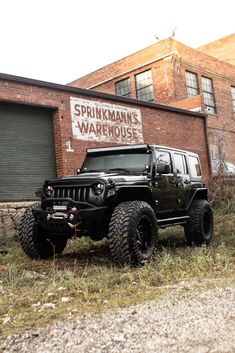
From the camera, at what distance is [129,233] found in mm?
5988

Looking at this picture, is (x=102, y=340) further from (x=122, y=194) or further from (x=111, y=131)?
(x=111, y=131)

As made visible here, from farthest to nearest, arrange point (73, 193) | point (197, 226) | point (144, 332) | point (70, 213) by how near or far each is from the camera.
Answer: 1. point (197, 226)
2. point (73, 193)
3. point (70, 213)
4. point (144, 332)

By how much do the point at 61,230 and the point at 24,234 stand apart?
787mm

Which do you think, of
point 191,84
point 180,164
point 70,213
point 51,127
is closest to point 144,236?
point 70,213

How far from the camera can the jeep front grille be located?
6426mm

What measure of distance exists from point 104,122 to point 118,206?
24.6 ft

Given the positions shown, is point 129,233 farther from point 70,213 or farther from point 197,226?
point 197,226

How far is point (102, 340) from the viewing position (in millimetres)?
3174

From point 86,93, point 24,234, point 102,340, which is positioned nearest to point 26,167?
point 86,93

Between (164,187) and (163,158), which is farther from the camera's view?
(163,158)

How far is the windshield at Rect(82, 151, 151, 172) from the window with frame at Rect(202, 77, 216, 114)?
18648 millimetres

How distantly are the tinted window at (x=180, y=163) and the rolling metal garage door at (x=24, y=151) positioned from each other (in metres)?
4.48

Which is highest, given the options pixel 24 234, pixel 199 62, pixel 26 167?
pixel 199 62

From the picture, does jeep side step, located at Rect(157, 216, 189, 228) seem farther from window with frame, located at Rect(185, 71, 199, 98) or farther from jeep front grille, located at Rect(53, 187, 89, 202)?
window with frame, located at Rect(185, 71, 199, 98)
